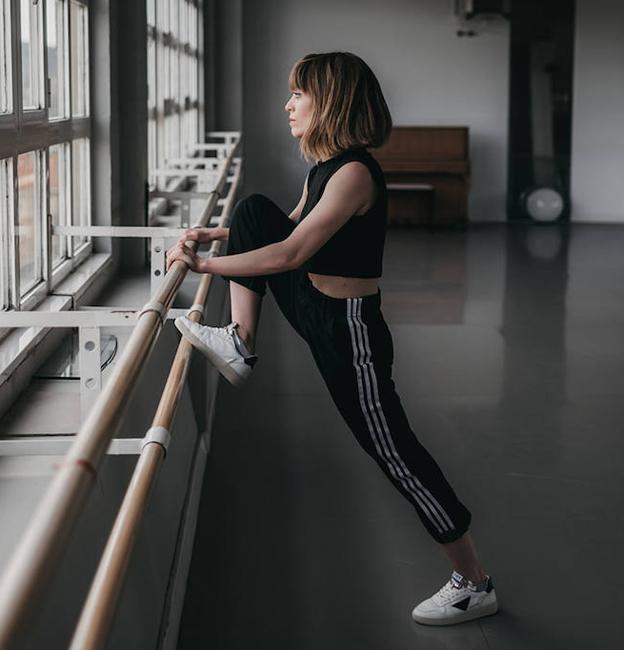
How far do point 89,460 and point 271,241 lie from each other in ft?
5.07

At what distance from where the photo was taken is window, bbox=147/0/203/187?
6922mm

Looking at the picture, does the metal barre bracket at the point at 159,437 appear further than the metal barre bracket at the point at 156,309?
Yes

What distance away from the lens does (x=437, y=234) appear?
12.2 meters

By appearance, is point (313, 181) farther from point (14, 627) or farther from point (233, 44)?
point (233, 44)

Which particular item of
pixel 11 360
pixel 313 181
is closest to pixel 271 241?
pixel 313 181

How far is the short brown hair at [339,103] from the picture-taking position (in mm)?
2477

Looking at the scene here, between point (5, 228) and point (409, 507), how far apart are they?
1457 millimetres

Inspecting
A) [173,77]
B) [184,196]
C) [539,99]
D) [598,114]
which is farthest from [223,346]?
[598,114]

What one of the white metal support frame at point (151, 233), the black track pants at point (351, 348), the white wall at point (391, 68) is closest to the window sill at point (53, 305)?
the white metal support frame at point (151, 233)

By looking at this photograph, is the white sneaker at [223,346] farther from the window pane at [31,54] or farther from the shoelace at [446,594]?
the window pane at [31,54]

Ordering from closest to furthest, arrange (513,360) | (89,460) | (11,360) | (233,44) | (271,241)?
(89,460)
(271,241)
(11,360)
(513,360)
(233,44)

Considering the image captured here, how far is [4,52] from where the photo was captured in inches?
121

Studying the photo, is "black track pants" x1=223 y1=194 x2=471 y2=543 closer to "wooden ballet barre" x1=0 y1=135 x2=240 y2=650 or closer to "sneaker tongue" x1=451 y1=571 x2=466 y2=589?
"sneaker tongue" x1=451 y1=571 x2=466 y2=589

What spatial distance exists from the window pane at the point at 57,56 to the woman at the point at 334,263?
1779 mm
